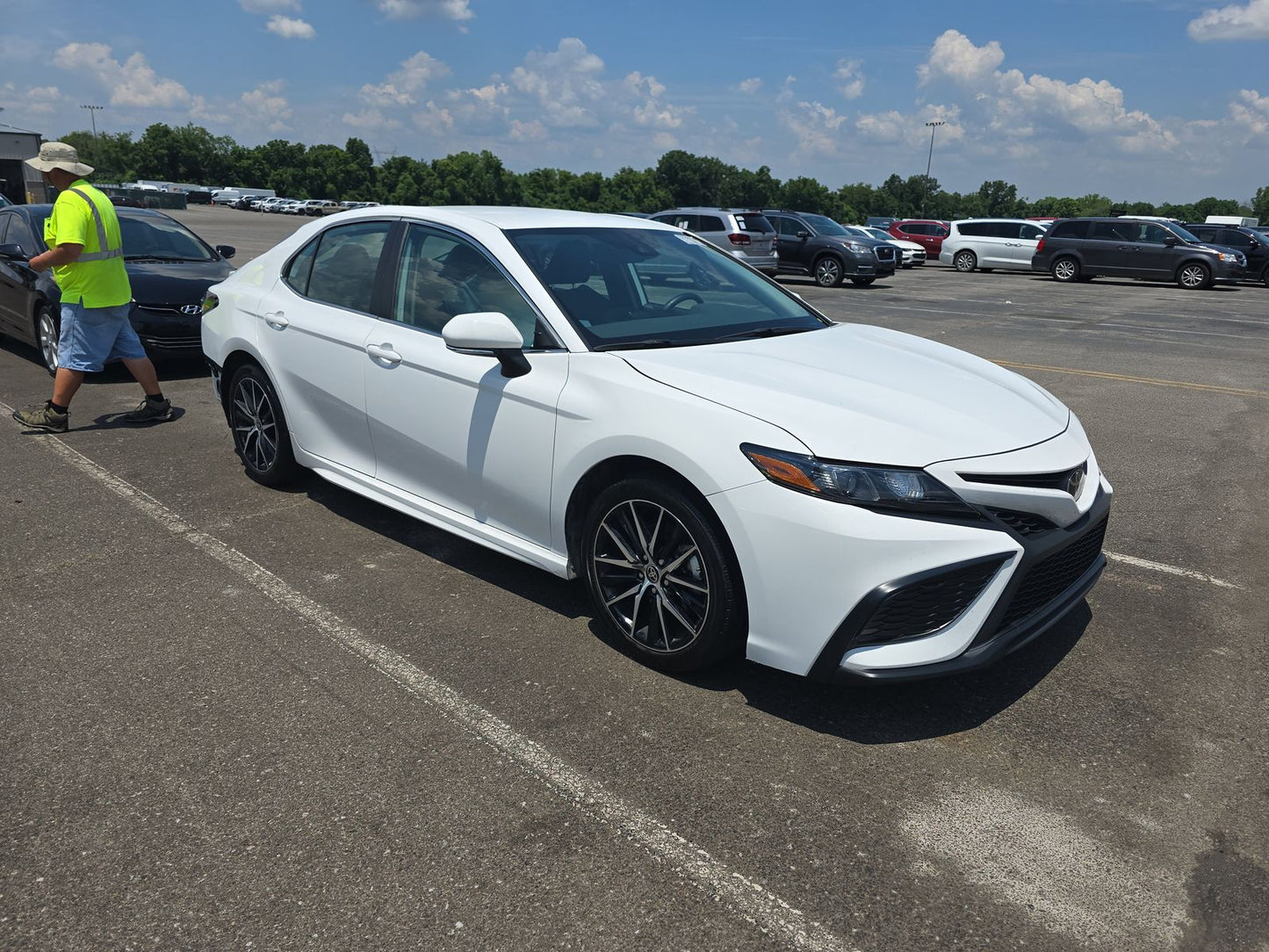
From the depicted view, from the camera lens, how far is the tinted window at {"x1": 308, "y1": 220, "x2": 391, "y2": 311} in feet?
15.4

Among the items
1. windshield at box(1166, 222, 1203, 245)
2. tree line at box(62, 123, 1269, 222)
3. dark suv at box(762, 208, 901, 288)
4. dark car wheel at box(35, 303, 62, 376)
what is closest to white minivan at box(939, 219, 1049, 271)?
windshield at box(1166, 222, 1203, 245)

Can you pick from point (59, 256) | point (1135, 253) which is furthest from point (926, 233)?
point (59, 256)

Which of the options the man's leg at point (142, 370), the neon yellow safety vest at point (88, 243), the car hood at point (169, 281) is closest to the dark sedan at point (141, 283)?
the car hood at point (169, 281)

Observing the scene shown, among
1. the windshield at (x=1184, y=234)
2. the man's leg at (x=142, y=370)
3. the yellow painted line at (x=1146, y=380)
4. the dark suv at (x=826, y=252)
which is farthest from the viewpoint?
the windshield at (x=1184, y=234)

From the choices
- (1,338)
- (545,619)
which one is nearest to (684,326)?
(545,619)

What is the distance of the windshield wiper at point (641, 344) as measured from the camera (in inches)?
148

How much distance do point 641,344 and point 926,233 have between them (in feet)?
114

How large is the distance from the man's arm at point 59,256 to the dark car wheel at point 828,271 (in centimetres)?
1889

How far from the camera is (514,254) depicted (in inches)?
161

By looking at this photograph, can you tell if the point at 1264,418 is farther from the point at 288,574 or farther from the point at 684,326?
the point at 288,574

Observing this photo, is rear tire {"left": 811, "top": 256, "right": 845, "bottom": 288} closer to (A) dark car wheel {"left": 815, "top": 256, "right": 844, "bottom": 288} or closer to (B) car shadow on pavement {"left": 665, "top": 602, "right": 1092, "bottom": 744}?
(A) dark car wheel {"left": 815, "top": 256, "right": 844, "bottom": 288}

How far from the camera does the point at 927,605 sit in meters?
3.03

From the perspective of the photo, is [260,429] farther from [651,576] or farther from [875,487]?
[875,487]

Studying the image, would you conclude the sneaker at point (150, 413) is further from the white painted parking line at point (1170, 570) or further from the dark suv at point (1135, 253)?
the dark suv at point (1135, 253)
